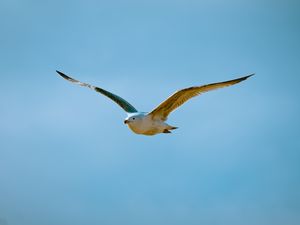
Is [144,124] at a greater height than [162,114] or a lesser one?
lesser

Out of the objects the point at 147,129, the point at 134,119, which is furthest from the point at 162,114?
the point at 134,119

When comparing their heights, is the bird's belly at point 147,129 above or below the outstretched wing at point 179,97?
below

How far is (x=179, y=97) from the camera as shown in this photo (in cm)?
1742

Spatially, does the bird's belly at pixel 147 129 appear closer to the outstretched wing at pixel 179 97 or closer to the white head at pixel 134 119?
the white head at pixel 134 119

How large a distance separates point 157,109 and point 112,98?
2.73 meters

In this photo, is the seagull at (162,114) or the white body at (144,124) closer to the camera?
the seagull at (162,114)

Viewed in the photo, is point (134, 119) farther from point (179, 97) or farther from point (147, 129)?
point (179, 97)

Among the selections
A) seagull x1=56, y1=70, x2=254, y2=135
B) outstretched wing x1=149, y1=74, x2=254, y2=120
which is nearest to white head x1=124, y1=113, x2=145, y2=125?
seagull x1=56, y1=70, x2=254, y2=135

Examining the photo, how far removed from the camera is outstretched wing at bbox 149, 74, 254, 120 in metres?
16.9

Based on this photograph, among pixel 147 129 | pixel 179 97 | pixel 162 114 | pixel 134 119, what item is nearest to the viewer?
pixel 179 97

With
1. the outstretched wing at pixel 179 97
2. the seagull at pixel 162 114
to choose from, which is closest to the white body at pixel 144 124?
the seagull at pixel 162 114

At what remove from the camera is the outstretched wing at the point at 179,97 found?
16922mm

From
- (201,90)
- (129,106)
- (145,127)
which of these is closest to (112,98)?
(129,106)

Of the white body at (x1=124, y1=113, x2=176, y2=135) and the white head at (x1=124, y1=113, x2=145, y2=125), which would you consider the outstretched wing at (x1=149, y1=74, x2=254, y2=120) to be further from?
the white head at (x1=124, y1=113, x2=145, y2=125)
